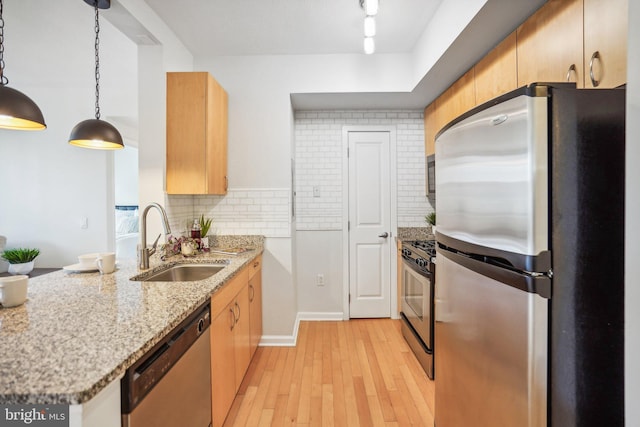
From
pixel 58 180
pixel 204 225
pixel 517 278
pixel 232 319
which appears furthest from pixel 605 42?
pixel 58 180

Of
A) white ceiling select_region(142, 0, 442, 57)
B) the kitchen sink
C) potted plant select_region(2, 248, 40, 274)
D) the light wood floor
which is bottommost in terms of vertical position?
the light wood floor

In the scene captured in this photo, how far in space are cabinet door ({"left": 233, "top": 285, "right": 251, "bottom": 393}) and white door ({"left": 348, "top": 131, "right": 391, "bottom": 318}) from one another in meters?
1.45

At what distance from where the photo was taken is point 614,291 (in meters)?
0.92

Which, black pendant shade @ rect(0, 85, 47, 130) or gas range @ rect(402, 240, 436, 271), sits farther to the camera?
gas range @ rect(402, 240, 436, 271)

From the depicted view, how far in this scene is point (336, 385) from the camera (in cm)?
220

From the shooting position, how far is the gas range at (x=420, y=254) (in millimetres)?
2303

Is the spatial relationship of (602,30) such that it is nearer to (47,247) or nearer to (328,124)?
(328,124)

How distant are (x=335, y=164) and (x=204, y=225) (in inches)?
60.4

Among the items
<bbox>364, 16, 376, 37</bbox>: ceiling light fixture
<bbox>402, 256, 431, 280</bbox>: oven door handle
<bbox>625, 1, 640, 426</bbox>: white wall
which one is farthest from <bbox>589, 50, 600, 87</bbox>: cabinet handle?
<bbox>402, 256, 431, 280</bbox>: oven door handle

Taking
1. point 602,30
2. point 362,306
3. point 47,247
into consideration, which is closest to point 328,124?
point 362,306

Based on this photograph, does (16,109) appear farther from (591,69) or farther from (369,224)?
(369,224)

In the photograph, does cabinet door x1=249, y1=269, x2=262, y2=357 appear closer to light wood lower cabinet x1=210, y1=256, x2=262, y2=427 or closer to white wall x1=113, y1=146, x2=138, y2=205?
light wood lower cabinet x1=210, y1=256, x2=262, y2=427

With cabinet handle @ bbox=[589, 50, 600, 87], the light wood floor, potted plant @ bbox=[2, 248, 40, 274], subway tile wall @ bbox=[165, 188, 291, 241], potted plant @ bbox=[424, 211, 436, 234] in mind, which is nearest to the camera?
cabinet handle @ bbox=[589, 50, 600, 87]

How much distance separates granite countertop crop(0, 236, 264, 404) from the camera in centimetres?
70
